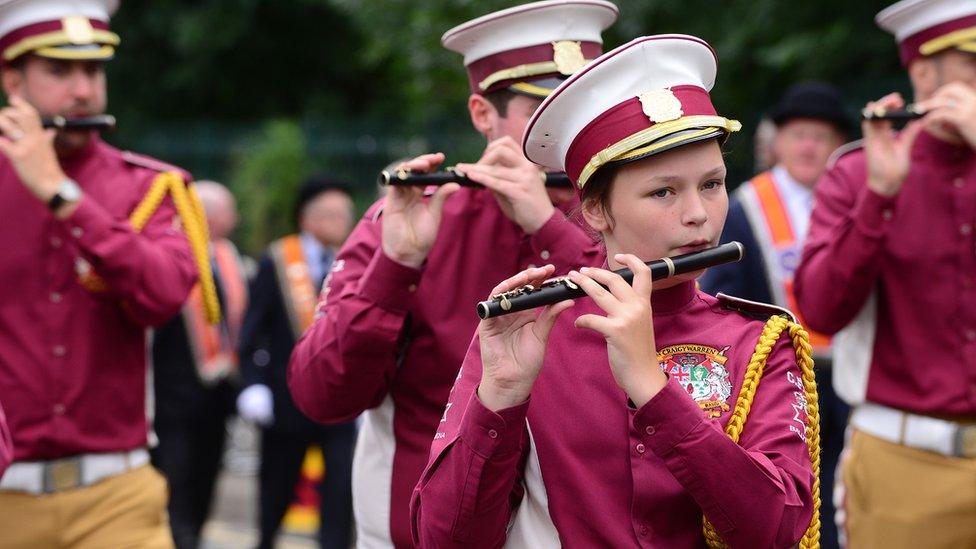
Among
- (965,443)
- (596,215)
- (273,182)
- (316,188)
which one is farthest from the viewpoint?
(273,182)

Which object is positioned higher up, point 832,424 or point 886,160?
point 886,160

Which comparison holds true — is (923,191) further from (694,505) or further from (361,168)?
(361,168)

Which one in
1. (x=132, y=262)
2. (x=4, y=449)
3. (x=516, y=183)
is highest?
(x=516, y=183)

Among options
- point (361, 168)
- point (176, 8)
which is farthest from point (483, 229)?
point (176, 8)

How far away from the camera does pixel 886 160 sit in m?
4.99

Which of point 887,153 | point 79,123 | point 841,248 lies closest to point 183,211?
point 79,123

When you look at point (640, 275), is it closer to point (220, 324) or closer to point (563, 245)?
point (563, 245)

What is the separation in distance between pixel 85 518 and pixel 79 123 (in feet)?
4.37

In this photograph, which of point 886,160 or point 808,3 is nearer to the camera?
point 886,160

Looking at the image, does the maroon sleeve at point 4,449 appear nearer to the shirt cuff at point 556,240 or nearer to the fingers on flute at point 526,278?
the shirt cuff at point 556,240

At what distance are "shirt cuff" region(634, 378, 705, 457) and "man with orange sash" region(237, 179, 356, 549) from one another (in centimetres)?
528

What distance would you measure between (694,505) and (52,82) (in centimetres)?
316

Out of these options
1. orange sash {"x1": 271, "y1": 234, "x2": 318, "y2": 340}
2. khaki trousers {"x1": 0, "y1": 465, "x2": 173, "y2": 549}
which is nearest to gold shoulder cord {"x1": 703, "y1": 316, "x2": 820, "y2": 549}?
khaki trousers {"x1": 0, "y1": 465, "x2": 173, "y2": 549}

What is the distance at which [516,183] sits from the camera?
13.2 feet
